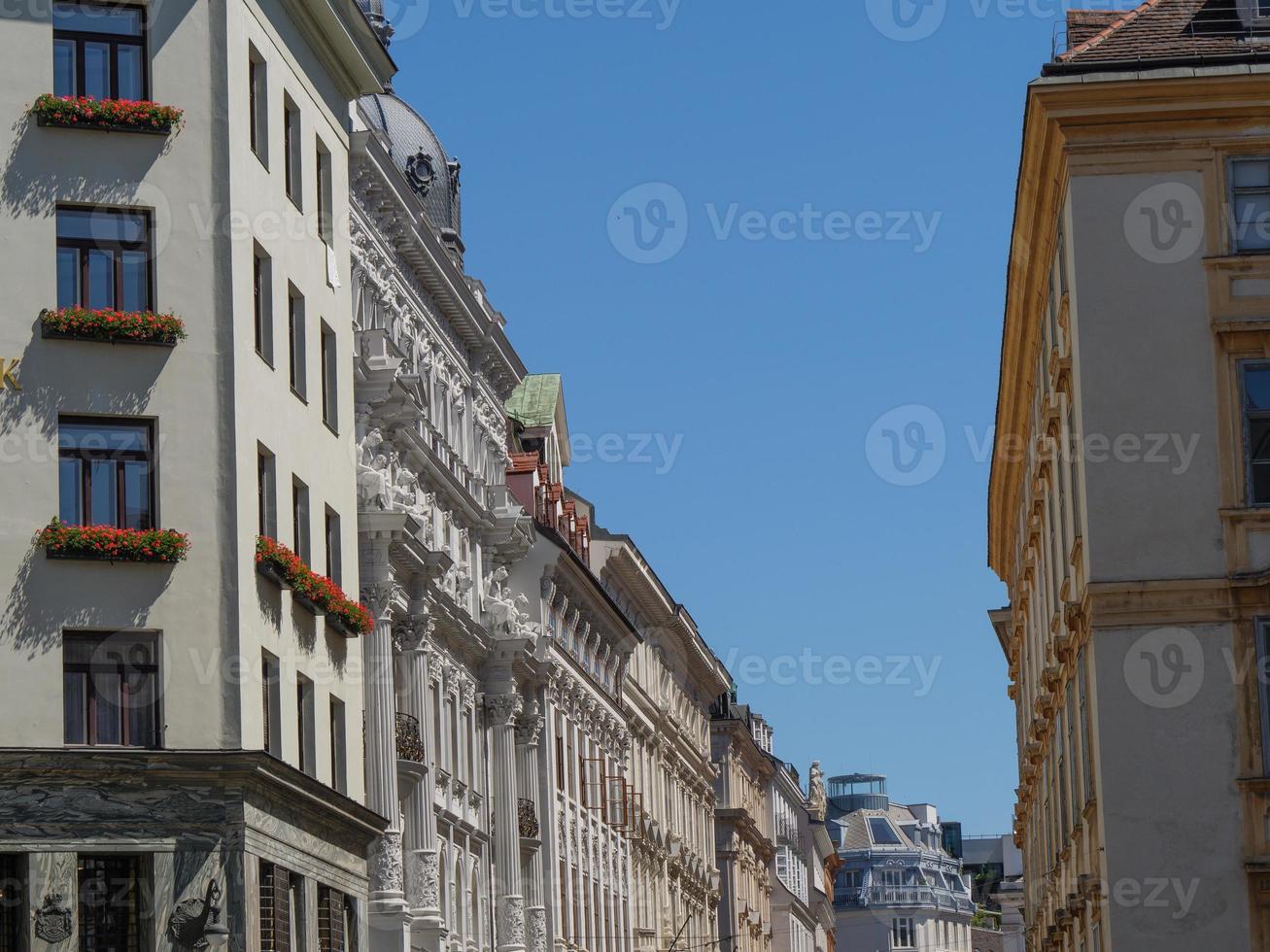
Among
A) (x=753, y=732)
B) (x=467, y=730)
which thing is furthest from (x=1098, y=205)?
(x=753, y=732)

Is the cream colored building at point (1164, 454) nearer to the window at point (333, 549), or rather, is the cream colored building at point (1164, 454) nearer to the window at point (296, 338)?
the window at point (296, 338)

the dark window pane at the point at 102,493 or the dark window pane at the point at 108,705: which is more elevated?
the dark window pane at the point at 102,493

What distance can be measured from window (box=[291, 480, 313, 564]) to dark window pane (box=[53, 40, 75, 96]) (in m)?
7.60

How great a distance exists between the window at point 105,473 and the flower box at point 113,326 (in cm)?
129

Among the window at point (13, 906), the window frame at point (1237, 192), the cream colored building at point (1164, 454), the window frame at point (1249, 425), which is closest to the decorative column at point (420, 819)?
the cream colored building at point (1164, 454)

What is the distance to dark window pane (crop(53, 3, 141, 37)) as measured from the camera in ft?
130

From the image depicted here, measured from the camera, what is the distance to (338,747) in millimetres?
43500

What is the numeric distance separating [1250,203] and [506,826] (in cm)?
3498

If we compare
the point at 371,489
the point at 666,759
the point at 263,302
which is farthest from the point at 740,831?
the point at 263,302

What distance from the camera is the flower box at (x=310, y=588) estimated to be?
39372 millimetres

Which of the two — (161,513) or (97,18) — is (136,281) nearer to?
(161,513)

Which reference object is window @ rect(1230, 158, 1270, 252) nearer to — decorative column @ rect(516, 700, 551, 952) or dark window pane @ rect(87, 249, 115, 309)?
dark window pane @ rect(87, 249, 115, 309)

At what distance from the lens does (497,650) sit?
68.9 meters

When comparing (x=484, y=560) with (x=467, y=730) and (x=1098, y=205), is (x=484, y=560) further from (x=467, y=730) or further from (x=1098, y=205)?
(x=1098, y=205)
